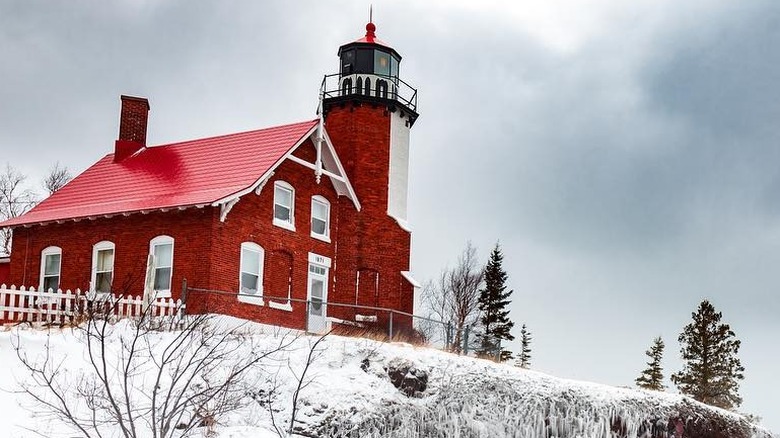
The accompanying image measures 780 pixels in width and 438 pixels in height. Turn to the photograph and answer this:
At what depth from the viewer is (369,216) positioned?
36375 millimetres

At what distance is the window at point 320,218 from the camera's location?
113 ft

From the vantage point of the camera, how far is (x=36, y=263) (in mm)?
34250

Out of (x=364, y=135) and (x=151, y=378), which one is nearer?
(x=151, y=378)

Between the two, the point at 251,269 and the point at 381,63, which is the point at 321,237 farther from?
the point at 381,63

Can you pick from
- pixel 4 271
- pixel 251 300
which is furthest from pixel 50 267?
pixel 251 300

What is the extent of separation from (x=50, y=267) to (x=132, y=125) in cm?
659

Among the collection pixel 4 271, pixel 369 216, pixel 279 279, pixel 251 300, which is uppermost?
pixel 369 216

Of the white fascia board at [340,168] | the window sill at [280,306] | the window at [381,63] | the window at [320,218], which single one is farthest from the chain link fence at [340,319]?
the window at [381,63]

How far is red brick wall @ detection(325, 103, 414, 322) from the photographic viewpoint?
117 ft

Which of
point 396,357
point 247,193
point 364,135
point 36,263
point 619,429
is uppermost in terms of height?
point 364,135

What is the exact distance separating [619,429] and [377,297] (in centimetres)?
1104

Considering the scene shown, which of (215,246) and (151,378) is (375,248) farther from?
(151,378)

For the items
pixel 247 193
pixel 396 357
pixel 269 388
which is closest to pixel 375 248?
pixel 247 193

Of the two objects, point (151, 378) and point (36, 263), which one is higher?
point (36, 263)
